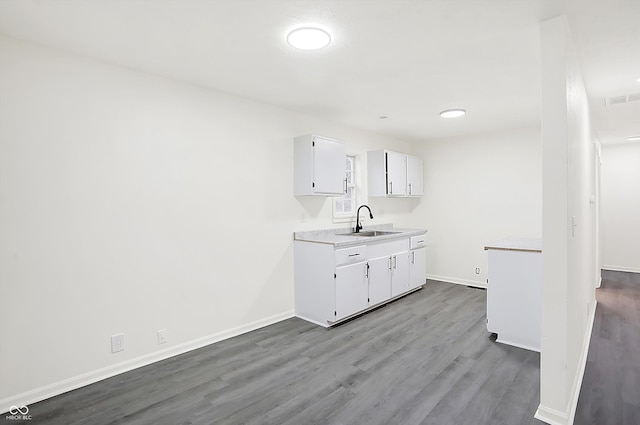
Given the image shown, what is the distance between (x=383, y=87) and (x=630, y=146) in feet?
20.4

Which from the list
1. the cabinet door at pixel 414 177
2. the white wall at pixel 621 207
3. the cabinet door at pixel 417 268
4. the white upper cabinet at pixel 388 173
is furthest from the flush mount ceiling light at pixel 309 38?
the white wall at pixel 621 207

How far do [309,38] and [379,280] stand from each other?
9.70 feet

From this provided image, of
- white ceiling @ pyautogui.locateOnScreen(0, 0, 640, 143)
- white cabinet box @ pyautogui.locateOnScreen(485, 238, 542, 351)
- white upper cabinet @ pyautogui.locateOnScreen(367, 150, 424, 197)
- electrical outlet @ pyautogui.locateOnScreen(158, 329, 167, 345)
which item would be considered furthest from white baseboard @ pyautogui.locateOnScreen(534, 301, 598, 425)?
white upper cabinet @ pyautogui.locateOnScreen(367, 150, 424, 197)

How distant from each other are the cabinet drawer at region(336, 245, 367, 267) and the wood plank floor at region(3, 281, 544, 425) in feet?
2.41

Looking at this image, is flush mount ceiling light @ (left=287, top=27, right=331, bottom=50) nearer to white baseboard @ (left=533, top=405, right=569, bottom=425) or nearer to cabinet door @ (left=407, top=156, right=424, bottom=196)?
white baseboard @ (left=533, top=405, right=569, bottom=425)

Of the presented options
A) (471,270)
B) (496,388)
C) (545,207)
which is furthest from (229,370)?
(471,270)

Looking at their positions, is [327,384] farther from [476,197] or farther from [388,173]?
[476,197]

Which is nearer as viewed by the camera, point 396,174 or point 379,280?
point 379,280

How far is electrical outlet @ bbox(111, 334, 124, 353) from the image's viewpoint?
101 inches

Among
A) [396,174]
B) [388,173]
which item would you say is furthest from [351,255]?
[396,174]

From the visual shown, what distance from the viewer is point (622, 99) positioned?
347cm

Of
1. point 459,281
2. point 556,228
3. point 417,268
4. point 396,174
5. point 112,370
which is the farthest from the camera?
point 459,281

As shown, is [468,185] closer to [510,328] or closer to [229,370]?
[510,328]

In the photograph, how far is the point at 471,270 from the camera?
210 inches
